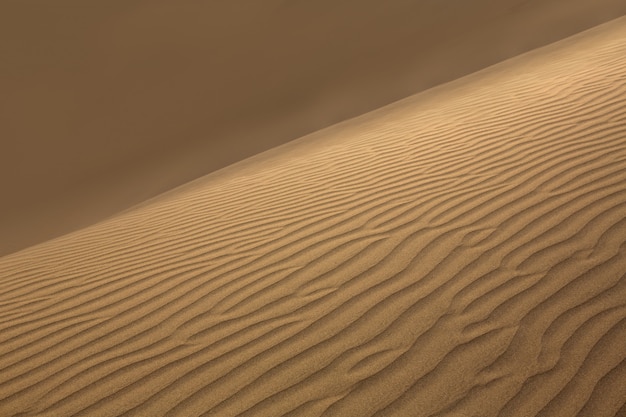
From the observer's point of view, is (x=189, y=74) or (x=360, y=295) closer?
(x=360, y=295)

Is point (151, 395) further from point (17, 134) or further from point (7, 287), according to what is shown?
point (17, 134)

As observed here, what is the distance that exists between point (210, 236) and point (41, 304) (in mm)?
1228

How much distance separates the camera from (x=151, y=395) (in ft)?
10.1

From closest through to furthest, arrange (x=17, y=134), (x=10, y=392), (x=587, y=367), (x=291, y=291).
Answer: (x=587, y=367) < (x=10, y=392) < (x=291, y=291) < (x=17, y=134)

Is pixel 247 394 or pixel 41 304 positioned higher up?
pixel 41 304

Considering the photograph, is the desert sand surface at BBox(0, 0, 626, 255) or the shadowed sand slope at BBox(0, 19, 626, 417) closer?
the shadowed sand slope at BBox(0, 19, 626, 417)

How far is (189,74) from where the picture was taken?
39.7 feet

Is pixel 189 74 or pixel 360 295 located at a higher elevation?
pixel 189 74

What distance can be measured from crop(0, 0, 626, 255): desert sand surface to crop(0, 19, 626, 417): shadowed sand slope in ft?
15.2

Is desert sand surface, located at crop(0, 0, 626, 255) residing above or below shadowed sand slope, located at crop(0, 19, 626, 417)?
→ above

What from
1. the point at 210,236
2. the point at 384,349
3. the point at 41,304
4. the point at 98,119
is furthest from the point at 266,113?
the point at 384,349

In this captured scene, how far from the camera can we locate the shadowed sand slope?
3002 millimetres

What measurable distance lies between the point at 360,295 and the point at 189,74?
922 centimetres

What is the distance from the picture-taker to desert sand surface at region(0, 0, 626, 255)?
10359mm
